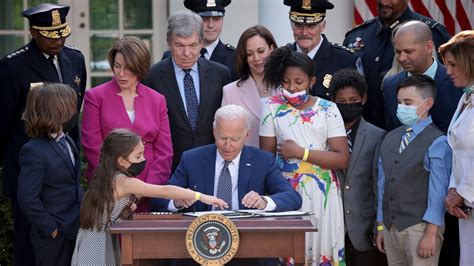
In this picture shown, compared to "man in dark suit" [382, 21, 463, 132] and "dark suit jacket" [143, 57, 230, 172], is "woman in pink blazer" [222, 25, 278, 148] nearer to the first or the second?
"dark suit jacket" [143, 57, 230, 172]

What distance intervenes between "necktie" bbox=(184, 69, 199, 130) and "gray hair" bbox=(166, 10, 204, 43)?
0.88ft

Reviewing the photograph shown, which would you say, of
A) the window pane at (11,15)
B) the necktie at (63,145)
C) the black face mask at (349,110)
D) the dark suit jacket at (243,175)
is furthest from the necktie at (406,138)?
the window pane at (11,15)

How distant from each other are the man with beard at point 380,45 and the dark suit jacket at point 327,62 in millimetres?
226

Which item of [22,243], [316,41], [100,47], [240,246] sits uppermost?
[316,41]

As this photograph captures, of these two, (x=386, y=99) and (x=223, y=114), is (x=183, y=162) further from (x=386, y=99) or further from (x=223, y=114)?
(x=386, y=99)

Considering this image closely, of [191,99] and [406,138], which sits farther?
[191,99]

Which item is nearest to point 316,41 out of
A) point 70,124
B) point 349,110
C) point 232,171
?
point 349,110

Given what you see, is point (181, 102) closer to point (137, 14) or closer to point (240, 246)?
point (240, 246)

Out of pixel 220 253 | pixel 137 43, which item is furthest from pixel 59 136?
pixel 220 253

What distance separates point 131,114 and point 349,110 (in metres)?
1.25

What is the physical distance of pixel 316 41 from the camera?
669 cm

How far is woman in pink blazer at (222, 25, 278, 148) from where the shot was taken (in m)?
6.37

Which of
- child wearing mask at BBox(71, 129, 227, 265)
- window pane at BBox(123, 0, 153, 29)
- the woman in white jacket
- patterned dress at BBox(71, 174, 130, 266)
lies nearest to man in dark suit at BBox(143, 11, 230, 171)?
child wearing mask at BBox(71, 129, 227, 265)

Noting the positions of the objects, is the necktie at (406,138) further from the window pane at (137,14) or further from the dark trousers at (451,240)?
the window pane at (137,14)
